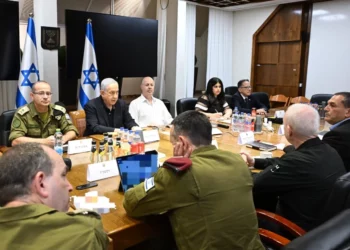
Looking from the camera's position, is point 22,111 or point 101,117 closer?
point 22,111

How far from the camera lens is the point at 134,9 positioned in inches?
246

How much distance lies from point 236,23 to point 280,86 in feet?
5.70

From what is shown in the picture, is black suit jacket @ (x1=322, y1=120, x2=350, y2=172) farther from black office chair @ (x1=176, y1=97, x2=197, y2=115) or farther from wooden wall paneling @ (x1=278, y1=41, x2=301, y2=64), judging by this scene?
wooden wall paneling @ (x1=278, y1=41, x2=301, y2=64)

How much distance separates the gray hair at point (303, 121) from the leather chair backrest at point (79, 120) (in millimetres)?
2133

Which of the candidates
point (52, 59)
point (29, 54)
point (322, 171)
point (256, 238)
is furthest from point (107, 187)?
point (52, 59)

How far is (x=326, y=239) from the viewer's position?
30.2 inches

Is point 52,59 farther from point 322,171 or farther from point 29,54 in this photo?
point 322,171

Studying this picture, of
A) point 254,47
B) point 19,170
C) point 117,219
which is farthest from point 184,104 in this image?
point 19,170

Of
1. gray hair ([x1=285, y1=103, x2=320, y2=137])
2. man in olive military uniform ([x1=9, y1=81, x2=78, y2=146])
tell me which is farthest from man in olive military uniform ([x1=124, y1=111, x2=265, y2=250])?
man in olive military uniform ([x1=9, y1=81, x2=78, y2=146])

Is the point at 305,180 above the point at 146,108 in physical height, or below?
below

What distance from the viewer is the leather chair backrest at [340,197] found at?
1.43 m

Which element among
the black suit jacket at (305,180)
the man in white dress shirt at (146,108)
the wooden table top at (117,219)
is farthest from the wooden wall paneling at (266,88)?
the black suit jacket at (305,180)

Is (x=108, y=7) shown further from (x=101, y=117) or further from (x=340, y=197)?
(x=340, y=197)

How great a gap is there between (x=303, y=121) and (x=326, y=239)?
3.93 ft
